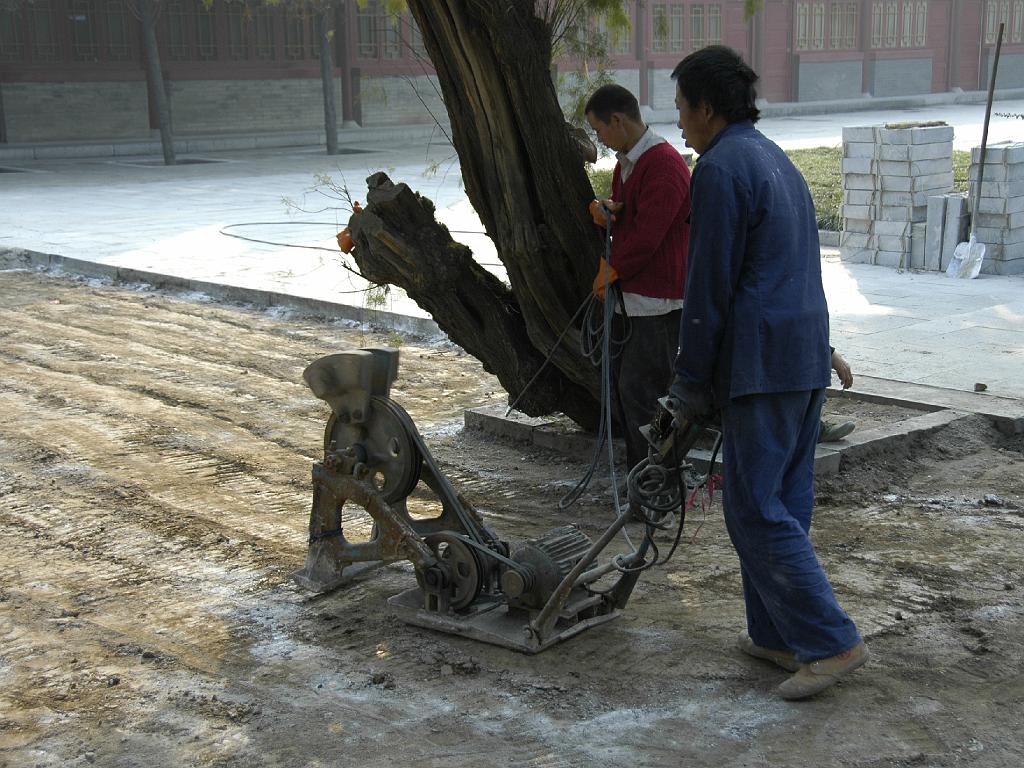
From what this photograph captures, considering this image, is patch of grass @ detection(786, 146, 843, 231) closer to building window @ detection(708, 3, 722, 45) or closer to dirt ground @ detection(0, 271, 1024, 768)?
dirt ground @ detection(0, 271, 1024, 768)

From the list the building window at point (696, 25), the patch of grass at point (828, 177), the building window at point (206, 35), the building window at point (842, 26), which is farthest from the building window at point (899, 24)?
the building window at point (206, 35)

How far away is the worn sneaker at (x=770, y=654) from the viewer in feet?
12.6

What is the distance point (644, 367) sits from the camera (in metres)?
5.44

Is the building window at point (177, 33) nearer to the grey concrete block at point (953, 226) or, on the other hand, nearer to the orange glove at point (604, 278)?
the grey concrete block at point (953, 226)

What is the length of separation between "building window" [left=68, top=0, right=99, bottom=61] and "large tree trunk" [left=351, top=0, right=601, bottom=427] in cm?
2252

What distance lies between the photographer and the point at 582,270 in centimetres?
602

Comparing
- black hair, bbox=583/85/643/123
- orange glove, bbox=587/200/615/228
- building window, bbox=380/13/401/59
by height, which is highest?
building window, bbox=380/13/401/59

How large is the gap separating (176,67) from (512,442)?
2299cm

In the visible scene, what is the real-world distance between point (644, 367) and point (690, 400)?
5.80 feet

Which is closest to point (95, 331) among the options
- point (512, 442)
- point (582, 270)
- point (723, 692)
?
point (512, 442)

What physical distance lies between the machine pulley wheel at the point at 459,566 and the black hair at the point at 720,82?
1661 mm

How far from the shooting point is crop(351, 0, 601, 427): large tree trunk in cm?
577

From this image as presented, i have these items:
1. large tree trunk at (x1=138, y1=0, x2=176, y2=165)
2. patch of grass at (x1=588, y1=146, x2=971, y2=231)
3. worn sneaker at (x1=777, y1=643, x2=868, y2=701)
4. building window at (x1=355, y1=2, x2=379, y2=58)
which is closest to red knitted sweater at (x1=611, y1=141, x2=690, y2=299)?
worn sneaker at (x1=777, y1=643, x2=868, y2=701)

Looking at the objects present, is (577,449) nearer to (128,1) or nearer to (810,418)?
(810,418)
